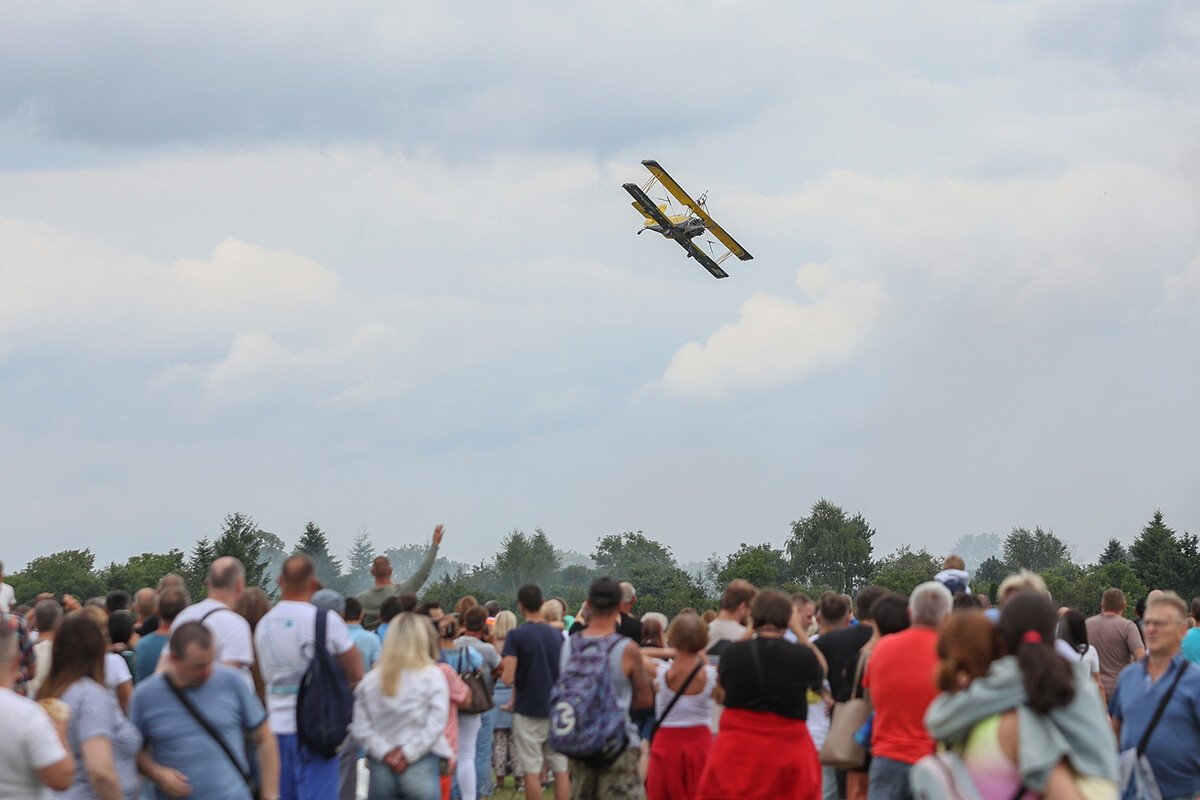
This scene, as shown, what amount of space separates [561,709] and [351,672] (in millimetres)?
1355

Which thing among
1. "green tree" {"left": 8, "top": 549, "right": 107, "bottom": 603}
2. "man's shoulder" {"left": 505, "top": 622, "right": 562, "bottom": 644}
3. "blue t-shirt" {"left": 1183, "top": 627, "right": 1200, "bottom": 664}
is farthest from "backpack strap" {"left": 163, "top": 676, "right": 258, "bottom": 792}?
"green tree" {"left": 8, "top": 549, "right": 107, "bottom": 603}

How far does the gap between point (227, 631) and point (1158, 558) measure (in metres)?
A: 79.0

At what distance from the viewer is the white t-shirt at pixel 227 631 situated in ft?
27.0

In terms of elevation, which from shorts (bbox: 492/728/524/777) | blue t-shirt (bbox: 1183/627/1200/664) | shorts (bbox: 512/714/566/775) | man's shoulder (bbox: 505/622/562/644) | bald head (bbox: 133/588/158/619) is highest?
bald head (bbox: 133/588/158/619)

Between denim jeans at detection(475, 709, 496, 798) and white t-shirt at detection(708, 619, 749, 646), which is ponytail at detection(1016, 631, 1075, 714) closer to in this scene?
white t-shirt at detection(708, 619, 749, 646)

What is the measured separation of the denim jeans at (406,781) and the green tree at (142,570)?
87.3 m

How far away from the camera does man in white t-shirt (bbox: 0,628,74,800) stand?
19.5 feet

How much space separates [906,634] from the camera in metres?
7.68

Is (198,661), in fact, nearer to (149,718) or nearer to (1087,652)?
(149,718)

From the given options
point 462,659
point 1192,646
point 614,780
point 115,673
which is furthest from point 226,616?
point 1192,646

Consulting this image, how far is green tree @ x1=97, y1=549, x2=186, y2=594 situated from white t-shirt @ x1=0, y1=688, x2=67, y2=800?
Result: 295 feet

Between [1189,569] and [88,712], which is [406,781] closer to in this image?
[88,712]

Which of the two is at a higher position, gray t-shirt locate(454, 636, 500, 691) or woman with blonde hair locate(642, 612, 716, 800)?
gray t-shirt locate(454, 636, 500, 691)

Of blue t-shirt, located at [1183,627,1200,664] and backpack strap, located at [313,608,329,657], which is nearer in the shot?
backpack strap, located at [313,608,329,657]
